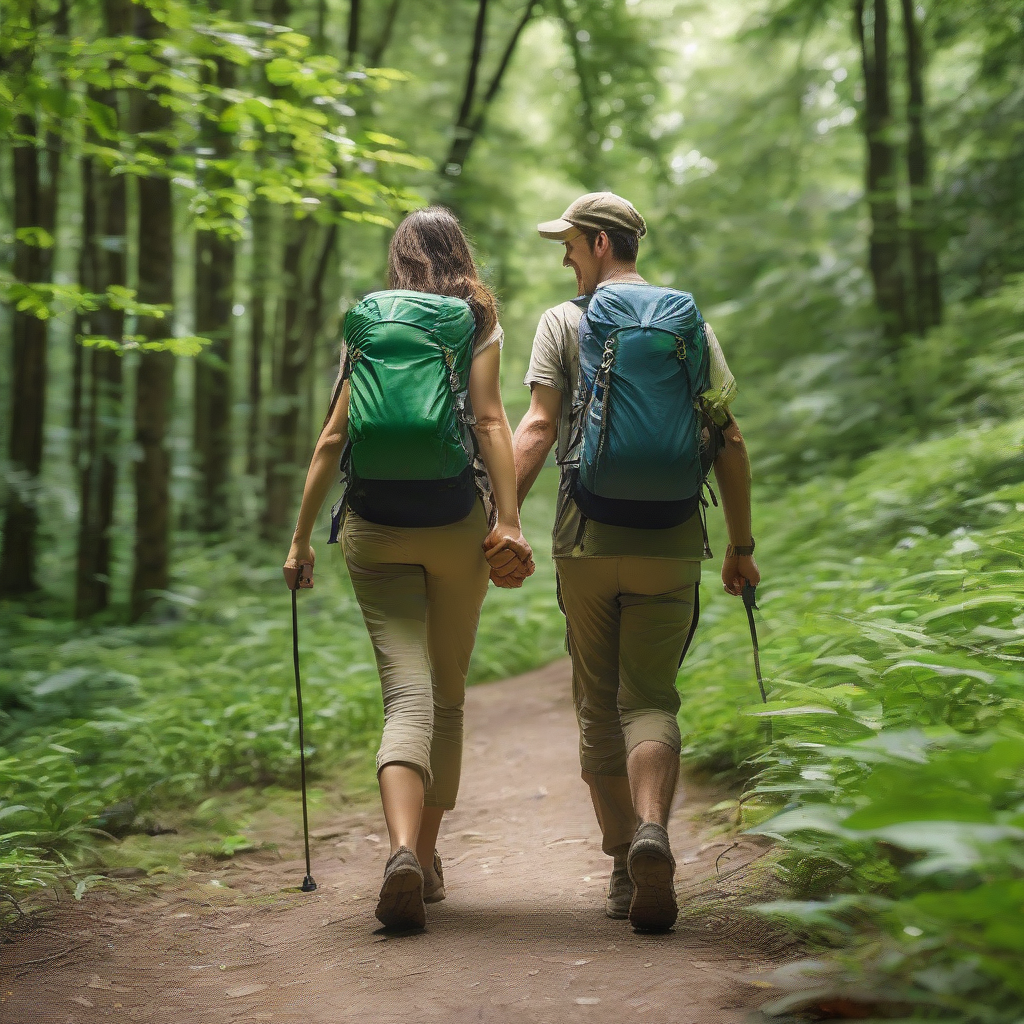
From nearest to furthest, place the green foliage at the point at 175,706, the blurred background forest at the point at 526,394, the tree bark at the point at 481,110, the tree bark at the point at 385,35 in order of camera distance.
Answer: the blurred background forest at the point at 526,394 < the green foliage at the point at 175,706 < the tree bark at the point at 481,110 < the tree bark at the point at 385,35

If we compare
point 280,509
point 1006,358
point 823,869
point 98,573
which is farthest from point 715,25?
point 823,869

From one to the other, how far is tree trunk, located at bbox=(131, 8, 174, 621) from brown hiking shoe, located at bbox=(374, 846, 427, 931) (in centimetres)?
541

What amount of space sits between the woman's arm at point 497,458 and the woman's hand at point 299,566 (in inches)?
29.6

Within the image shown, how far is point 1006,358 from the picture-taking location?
8.23 m

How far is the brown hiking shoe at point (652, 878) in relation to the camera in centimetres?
306

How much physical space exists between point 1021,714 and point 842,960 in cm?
104

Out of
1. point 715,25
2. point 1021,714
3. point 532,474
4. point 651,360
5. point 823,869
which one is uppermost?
point 715,25

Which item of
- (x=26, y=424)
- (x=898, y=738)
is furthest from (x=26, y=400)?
(x=898, y=738)

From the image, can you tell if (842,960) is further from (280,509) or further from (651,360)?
(280,509)

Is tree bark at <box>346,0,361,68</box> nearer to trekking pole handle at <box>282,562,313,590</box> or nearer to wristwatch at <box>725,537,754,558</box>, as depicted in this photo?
trekking pole handle at <box>282,562,313,590</box>

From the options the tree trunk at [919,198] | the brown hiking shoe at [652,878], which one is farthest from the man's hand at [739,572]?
the tree trunk at [919,198]

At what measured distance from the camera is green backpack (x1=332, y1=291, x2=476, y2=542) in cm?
340

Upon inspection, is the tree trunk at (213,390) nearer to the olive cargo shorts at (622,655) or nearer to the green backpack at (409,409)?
the green backpack at (409,409)

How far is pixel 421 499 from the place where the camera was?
3.47 m
